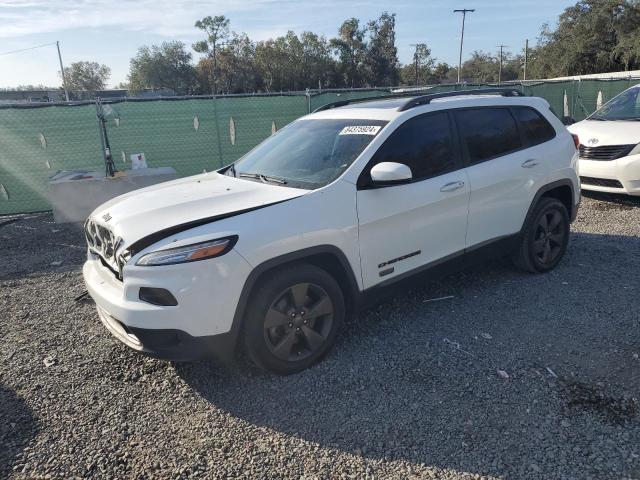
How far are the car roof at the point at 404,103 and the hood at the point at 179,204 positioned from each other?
3.36ft

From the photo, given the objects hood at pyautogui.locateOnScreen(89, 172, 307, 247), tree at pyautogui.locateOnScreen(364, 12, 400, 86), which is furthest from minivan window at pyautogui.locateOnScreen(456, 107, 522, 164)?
tree at pyautogui.locateOnScreen(364, 12, 400, 86)

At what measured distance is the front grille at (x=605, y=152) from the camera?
7.15m

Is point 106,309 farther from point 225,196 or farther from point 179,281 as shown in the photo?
point 225,196

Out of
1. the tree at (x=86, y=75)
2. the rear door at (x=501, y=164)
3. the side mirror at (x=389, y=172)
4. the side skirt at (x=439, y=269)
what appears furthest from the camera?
the tree at (x=86, y=75)

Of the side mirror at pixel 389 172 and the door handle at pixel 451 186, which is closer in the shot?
the side mirror at pixel 389 172

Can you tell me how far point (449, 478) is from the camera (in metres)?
2.43

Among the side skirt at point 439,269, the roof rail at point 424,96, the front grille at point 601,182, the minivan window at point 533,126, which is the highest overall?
the roof rail at point 424,96

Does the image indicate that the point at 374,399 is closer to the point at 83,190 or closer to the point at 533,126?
the point at 533,126

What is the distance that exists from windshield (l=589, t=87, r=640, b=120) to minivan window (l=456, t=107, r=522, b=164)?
475cm

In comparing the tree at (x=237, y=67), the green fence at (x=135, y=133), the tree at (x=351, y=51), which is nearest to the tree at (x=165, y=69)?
the tree at (x=237, y=67)

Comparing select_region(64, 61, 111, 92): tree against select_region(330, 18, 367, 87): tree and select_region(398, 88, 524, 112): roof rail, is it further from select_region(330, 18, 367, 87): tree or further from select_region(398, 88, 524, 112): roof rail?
select_region(398, 88, 524, 112): roof rail

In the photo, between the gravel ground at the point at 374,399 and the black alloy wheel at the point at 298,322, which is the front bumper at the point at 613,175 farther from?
the black alloy wheel at the point at 298,322

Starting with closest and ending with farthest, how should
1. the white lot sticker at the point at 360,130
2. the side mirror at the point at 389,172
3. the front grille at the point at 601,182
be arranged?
the side mirror at the point at 389,172 < the white lot sticker at the point at 360,130 < the front grille at the point at 601,182

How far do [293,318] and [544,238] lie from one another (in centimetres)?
295
